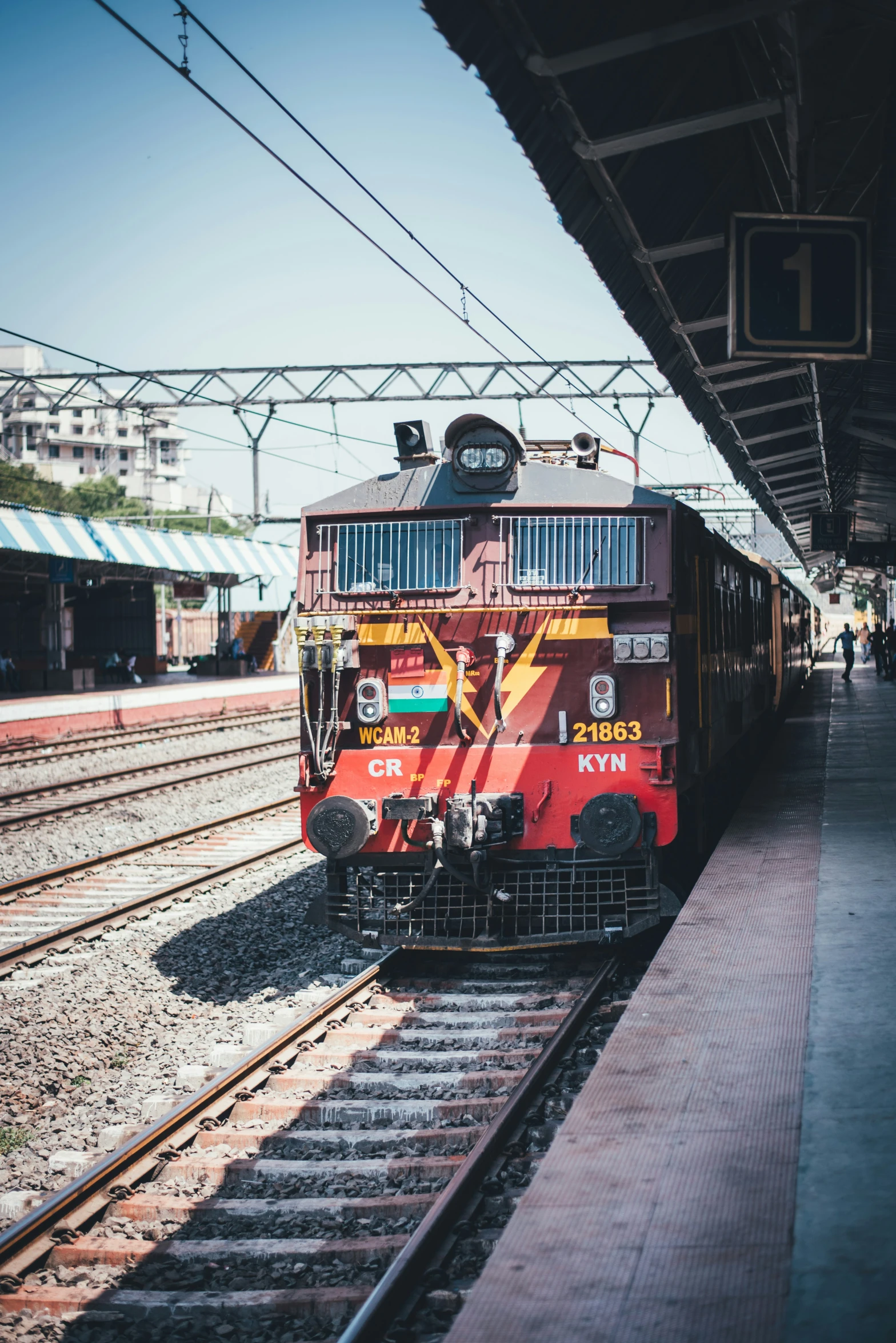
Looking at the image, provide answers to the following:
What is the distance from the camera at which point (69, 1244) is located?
15.3 ft

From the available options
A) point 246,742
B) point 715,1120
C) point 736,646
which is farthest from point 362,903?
point 246,742

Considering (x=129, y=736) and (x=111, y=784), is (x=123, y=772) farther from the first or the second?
(x=129, y=736)

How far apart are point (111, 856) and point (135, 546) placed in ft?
64.6

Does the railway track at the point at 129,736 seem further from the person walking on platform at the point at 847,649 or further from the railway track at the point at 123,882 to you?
the person walking on platform at the point at 847,649

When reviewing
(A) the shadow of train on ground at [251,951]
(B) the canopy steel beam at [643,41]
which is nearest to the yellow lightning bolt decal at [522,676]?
(A) the shadow of train on ground at [251,951]

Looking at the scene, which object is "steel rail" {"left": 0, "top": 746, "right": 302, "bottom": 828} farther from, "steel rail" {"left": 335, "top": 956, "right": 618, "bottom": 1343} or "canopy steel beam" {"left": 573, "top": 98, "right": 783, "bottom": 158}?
"canopy steel beam" {"left": 573, "top": 98, "right": 783, "bottom": 158}

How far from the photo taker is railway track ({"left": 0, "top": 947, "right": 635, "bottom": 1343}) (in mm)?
4230

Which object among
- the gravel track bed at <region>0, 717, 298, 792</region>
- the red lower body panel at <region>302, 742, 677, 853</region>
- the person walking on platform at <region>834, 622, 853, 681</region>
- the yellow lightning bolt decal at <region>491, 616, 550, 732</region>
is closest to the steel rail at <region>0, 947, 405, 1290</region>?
the red lower body panel at <region>302, 742, 677, 853</region>

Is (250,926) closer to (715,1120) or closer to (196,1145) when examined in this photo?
(196,1145)

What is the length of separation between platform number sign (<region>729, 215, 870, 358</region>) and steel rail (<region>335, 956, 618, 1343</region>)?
4.52m

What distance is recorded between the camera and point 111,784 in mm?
17953

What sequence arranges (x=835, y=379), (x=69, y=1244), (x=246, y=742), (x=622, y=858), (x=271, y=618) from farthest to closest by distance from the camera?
1. (x=271, y=618)
2. (x=246, y=742)
3. (x=835, y=379)
4. (x=622, y=858)
5. (x=69, y=1244)

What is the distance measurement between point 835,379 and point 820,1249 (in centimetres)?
1055

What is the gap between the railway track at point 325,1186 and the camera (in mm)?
4230
